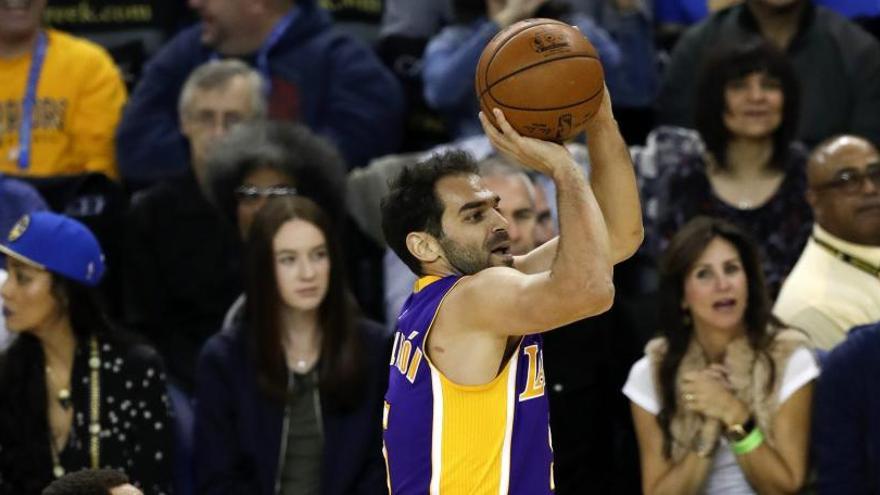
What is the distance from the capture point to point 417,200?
4965mm

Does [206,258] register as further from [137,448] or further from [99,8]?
[99,8]

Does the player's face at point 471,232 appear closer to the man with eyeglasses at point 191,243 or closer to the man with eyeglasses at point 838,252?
the man with eyeglasses at point 838,252

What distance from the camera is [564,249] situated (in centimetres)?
447

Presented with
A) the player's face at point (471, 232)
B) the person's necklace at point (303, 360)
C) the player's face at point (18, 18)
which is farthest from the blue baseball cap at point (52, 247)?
the player's face at point (471, 232)

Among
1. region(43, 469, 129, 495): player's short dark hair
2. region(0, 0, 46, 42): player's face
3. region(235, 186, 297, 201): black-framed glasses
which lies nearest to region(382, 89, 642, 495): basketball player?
region(43, 469, 129, 495): player's short dark hair

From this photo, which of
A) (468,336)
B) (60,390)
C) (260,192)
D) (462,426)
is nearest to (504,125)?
(468,336)

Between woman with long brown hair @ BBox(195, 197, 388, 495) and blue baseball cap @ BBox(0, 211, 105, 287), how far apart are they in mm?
643

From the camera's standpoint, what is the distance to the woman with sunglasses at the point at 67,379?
661cm

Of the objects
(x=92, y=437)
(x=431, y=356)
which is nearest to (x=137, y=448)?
(x=92, y=437)

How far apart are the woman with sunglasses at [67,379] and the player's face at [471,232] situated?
7.37 feet

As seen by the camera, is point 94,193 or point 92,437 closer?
point 92,437

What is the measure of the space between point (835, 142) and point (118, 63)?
412 cm

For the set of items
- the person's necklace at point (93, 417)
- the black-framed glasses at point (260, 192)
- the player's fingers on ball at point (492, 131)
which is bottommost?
the person's necklace at point (93, 417)

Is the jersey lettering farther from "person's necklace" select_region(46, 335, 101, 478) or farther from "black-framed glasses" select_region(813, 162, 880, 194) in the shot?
"black-framed glasses" select_region(813, 162, 880, 194)
